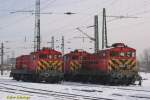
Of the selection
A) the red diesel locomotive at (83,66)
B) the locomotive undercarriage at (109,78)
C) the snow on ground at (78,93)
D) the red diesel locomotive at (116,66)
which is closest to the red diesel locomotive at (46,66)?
the red diesel locomotive at (83,66)

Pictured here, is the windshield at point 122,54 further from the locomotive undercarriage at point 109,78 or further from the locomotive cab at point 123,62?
the locomotive undercarriage at point 109,78

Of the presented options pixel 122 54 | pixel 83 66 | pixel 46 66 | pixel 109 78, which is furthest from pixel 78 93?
pixel 83 66

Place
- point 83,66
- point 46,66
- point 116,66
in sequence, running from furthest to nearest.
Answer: point 83,66, point 46,66, point 116,66

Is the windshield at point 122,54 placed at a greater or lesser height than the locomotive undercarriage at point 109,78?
greater

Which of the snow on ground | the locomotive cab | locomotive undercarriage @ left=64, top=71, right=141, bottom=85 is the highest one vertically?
the locomotive cab

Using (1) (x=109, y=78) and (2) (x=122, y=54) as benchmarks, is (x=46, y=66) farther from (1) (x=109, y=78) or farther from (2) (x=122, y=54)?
(2) (x=122, y=54)

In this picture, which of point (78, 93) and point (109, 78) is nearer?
point (78, 93)

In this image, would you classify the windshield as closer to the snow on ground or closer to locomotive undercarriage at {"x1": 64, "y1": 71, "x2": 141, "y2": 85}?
locomotive undercarriage at {"x1": 64, "y1": 71, "x2": 141, "y2": 85}

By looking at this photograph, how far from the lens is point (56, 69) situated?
37.4m

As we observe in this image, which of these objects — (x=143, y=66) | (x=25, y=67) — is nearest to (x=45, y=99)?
(x=25, y=67)

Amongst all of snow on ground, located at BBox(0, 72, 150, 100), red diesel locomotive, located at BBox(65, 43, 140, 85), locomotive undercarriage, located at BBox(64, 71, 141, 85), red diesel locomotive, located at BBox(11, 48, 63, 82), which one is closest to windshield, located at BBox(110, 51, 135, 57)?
red diesel locomotive, located at BBox(65, 43, 140, 85)

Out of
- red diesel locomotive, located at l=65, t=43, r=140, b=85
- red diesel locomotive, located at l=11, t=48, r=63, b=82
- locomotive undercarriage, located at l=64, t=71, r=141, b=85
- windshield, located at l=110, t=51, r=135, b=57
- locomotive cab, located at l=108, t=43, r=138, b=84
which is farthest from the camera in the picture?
red diesel locomotive, located at l=11, t=48, r=63, b=82

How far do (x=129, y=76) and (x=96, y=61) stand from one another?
4.53m

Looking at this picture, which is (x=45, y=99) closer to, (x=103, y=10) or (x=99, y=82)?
(x=99, y=82)
